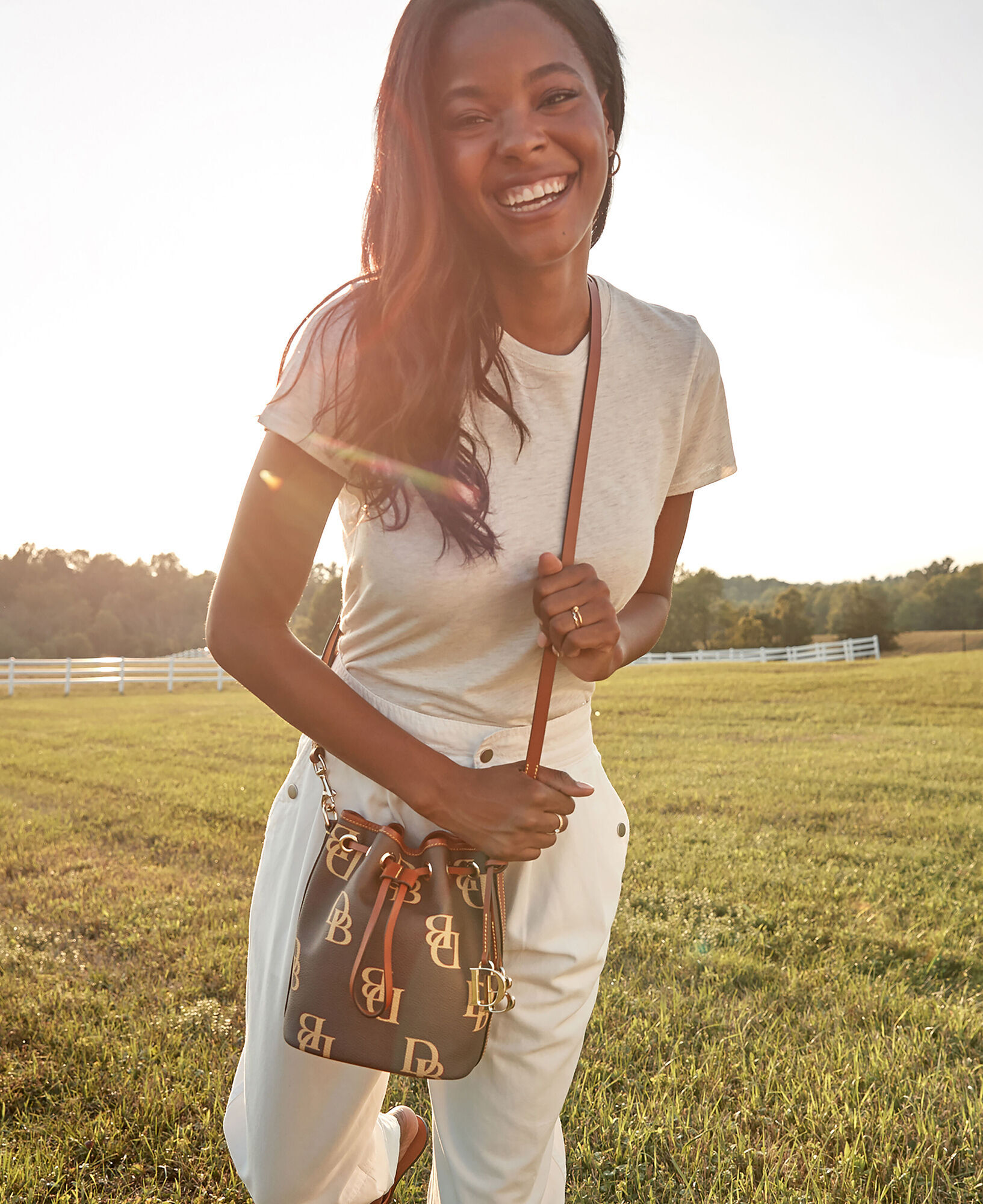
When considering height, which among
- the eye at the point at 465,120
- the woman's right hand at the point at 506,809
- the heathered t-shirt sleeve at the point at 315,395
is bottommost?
the woman's right hand at the point at 506,809

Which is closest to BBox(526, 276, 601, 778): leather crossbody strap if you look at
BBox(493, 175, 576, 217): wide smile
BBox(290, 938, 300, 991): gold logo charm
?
BBox(493, 175, 576, 217): wide smile

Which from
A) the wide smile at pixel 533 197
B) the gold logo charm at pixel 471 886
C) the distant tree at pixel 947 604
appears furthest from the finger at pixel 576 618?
the distant tree at pixel 947 604

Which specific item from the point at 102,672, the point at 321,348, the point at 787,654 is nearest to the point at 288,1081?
the point at 321,348

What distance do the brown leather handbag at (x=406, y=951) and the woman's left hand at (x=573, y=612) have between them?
6 centimetres

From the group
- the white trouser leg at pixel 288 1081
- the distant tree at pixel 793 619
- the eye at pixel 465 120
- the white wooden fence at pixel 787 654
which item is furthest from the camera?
the distant tree at pixel 793 619

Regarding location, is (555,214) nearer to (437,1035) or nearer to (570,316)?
(570,316)

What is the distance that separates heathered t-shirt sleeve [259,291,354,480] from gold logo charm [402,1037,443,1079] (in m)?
0.93

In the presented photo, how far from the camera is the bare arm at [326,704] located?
4.97 feet

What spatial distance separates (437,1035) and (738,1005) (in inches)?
110

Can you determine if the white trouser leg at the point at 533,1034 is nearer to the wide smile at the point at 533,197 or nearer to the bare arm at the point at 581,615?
the bare arm at the point at 581,615

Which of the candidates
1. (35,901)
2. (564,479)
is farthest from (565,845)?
(35,901)

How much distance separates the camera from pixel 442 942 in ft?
5.11

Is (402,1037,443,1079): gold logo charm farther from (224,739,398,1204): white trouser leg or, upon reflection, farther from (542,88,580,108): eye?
(542,88,580,108): eye

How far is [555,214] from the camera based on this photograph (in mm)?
1584
